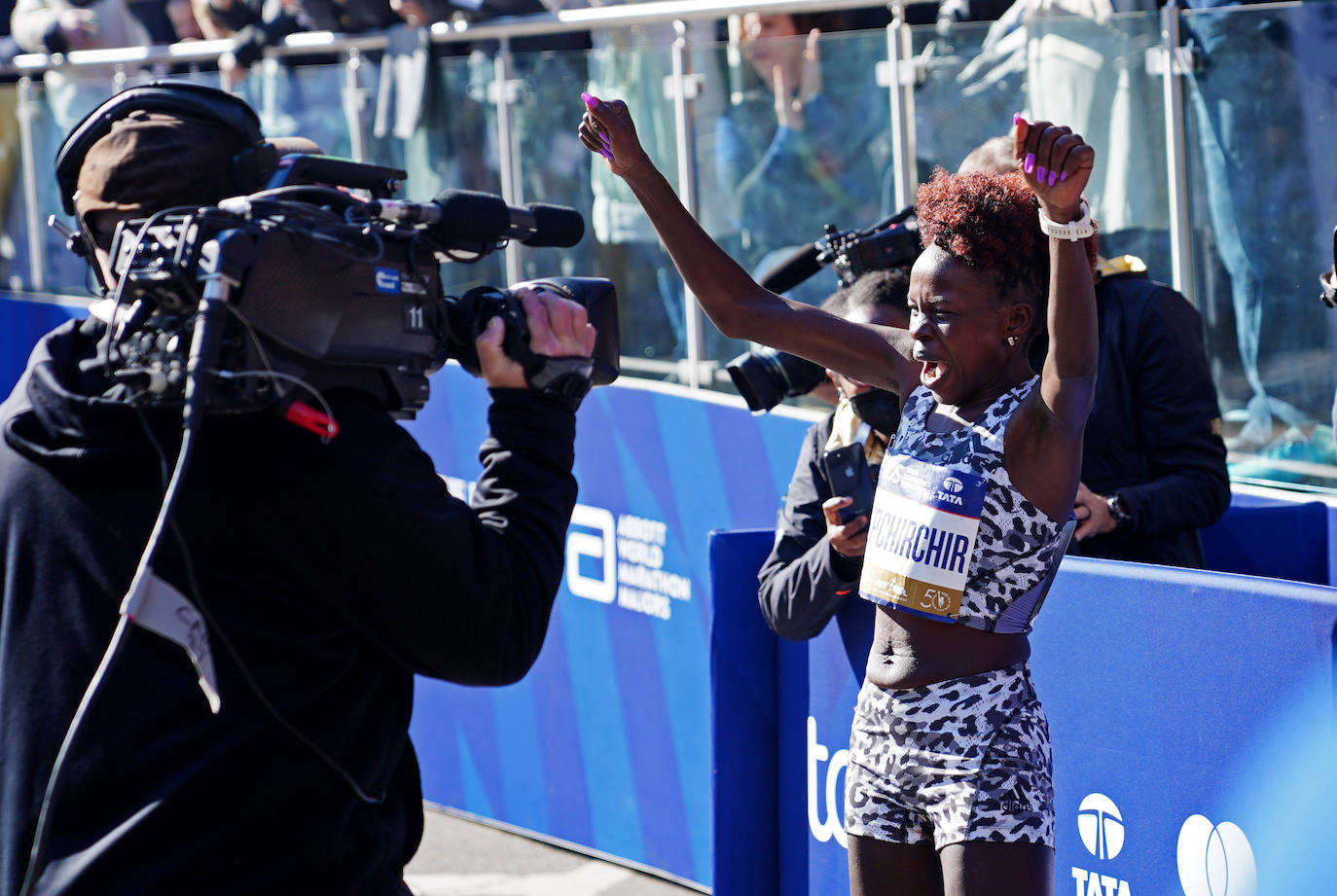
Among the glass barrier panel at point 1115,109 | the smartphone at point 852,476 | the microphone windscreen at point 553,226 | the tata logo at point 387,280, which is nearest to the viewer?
the tata logo at point 387,280

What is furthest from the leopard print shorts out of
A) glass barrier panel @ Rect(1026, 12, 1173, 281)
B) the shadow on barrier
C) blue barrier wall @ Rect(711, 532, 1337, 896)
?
glass barrier panel @ Rect(1026, 12, 1173, 281)

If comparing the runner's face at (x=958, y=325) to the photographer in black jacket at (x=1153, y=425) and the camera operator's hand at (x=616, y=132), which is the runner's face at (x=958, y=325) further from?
the photographer in black jacket at (x=1153, y=425)

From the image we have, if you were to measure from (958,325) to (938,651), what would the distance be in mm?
523

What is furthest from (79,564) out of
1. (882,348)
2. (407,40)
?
(407,40)

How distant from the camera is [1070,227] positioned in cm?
231

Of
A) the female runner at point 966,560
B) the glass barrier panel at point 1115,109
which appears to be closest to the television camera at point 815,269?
the female runner at point 966,560

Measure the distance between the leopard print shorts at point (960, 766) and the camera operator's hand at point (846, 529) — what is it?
47 cm

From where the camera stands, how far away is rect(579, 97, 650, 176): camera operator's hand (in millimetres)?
2799

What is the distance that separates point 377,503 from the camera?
188 centimetres

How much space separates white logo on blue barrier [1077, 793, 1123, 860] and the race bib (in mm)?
702

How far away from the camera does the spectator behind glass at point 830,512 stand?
3.30 m

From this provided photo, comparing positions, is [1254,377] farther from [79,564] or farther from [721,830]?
[79,564]

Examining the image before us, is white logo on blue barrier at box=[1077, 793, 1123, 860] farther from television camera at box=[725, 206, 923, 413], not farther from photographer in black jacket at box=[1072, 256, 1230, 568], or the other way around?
television camera at box=[725, 206, 923, 413]

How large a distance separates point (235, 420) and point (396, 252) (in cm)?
30
